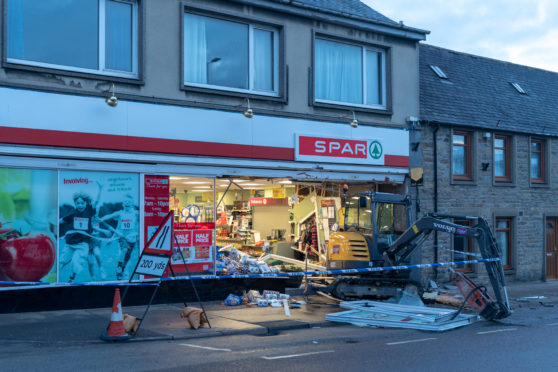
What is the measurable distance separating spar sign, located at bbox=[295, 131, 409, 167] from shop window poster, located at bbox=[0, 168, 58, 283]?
20.9ft

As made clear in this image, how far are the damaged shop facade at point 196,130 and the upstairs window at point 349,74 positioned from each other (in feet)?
0.14

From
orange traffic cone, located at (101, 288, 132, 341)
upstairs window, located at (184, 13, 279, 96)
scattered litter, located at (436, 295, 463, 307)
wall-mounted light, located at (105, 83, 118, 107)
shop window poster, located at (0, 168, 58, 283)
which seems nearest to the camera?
orange traffic cone, located at (101, 288, 132, 341)

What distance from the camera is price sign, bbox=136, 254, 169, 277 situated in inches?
434

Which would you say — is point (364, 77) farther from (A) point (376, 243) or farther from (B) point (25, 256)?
(B) point (25, 256)

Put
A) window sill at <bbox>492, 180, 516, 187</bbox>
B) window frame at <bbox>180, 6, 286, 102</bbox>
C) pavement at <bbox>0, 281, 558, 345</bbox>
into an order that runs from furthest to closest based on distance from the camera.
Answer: window sill at <bbox>492, 180, 516, 187</bbox>, window frame at <bbox>180, 6, 286, 102</bbox>, pavement at <bbox>0, 281, 558, 345</bbox>

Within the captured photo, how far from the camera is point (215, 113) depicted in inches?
595

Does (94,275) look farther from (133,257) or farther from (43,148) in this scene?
(43,148)

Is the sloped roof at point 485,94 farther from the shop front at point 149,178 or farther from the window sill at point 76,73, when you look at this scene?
the window sill at point 76,73

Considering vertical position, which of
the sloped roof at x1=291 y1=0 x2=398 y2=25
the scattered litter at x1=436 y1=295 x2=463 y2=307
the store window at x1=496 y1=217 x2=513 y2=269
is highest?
the sloped roof at x1=291 y1=0 x2=398 y2=25

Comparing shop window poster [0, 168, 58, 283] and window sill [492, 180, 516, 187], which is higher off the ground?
window sill [492, 180, 516, 187]

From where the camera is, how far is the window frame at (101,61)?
12570mm

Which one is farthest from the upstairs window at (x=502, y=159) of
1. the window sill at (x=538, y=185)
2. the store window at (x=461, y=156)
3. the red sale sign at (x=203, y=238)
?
the red sale sign at (x=203, y=238)

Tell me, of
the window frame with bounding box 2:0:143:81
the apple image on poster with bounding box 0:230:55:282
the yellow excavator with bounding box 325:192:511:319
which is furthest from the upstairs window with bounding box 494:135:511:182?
the apple image on poster with bounding box 0:230:55:282

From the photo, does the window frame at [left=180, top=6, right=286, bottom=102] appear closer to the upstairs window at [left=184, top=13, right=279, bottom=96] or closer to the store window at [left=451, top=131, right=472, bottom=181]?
the upstairs window at [left=184, top=13, right=279, bottom=96]
